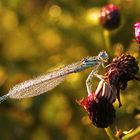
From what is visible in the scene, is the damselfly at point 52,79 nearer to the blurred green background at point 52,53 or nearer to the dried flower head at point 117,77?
the dried flower head at point 117,77

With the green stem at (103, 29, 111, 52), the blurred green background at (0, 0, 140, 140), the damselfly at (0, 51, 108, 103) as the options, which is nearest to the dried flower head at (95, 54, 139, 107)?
the damselfly at (0, 51, 108, 103)

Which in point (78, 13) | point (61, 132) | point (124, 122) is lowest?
point (124, 122)

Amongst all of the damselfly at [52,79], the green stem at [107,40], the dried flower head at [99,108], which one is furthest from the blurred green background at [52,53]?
the damselfly at [52,79]

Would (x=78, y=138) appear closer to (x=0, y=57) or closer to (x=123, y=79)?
(x=0, y=57)

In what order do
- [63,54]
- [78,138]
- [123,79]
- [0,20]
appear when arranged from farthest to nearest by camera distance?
[0,20] → [63,54] → [78,138] → [123,79]

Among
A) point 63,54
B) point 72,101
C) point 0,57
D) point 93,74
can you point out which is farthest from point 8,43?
point 93,74

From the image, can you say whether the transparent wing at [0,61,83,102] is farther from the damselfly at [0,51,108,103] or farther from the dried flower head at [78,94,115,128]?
the dried flower head at [78,94,115,128]
